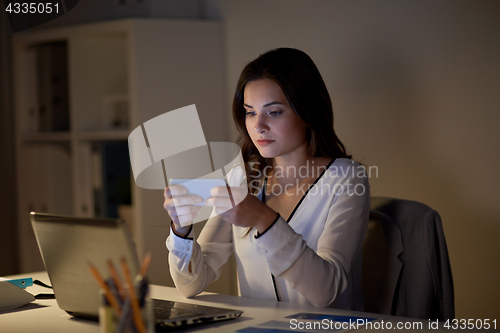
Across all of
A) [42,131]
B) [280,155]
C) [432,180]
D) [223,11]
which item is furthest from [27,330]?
[42,131]

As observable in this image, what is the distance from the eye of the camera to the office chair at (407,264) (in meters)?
1.46

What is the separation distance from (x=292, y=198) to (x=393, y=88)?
664 millimetres

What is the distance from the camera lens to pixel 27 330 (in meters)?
1.09

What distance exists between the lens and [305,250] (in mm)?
1271

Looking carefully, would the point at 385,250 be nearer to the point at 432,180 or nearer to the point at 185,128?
the point at 432,180

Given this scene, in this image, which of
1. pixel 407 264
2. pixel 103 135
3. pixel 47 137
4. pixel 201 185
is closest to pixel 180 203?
pixel 201 185

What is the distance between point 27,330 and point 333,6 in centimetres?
165

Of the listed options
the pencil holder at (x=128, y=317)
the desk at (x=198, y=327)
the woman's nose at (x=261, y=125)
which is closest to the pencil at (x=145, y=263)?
the pencil holder at (x=128, y=317)

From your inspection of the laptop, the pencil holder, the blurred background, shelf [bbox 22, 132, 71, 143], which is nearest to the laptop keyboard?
the laptop

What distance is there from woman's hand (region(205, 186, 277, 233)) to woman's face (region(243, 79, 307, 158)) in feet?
1.27

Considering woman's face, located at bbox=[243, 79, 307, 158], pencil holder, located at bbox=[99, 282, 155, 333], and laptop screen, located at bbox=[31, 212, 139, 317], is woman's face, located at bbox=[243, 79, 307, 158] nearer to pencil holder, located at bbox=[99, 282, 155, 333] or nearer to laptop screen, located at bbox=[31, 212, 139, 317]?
laptop screen, located at bbox=[31, 212, 139, 317]

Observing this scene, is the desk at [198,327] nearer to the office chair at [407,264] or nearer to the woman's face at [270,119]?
the office chair at [407,264]

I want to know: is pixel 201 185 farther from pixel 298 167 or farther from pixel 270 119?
pixel 298 167

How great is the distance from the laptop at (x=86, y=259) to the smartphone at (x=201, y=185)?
0.25 meters
